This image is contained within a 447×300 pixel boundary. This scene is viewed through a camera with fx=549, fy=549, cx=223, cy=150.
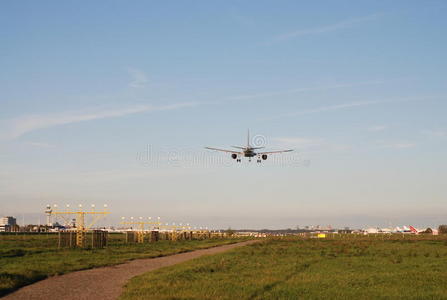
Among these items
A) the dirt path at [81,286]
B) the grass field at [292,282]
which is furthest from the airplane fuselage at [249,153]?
the dirt path at [81,286]

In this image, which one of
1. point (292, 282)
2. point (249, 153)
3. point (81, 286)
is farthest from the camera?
point (249, 153)

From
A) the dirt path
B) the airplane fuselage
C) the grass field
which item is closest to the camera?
the dirt path

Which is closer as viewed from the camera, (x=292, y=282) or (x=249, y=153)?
(x=292, y=282)

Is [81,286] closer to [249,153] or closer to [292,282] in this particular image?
[292,282]

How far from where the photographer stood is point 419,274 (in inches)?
1106

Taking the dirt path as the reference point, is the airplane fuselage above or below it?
above

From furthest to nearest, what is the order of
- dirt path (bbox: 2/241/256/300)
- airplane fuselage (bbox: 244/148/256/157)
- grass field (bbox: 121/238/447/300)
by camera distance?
airplane fuselage (bbox: 244/148/256/157) → grass field (bbox: 121/238/447/300) → dirt path (bbox: 2/241/256/300)

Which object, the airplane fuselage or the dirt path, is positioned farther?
the airplane fuselage

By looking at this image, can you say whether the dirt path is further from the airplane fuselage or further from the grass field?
the airplane fuselage

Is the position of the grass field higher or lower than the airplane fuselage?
lower

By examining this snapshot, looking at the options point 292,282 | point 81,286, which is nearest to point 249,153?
point 292,282

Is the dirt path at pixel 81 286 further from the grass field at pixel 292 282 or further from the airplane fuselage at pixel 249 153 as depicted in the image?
the airplane fuselage at pixel 249 153

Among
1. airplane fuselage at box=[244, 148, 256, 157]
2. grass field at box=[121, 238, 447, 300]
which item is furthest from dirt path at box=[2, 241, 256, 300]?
airplane fuselage at box=[244, 148, 256, 157]

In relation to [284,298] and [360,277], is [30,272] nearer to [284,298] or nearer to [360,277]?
[284,298]
